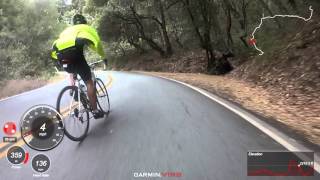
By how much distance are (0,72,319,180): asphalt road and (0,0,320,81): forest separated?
13142mm

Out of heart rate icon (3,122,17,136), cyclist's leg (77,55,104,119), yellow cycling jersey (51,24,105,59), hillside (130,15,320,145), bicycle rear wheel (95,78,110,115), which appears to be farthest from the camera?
hillside (130,15,320,145)

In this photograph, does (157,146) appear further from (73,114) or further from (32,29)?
(32,29)

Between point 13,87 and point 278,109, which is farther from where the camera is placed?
point 13,87

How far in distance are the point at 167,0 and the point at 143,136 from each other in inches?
1034

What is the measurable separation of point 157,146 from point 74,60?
6.93 feet

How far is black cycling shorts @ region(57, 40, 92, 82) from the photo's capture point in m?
7.59

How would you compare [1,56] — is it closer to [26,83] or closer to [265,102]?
[26,83]

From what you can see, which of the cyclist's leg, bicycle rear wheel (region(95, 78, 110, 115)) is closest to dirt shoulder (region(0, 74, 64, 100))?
bicycle rear wheel (region(95, 78, 110, 115))

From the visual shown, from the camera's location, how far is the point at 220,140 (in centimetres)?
727

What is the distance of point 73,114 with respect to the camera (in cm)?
730

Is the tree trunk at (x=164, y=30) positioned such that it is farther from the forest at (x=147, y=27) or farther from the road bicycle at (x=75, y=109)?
the road bicycle at (x=75, y=109)

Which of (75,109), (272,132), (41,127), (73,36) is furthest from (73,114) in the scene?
(272,132)

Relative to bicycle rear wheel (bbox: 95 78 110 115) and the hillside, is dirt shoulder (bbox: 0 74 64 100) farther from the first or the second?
bicycle rear wheel (bbox: 95 78 110 115)

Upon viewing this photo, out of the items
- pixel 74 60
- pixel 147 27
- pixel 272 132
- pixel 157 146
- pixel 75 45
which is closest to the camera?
pixel 157 146
